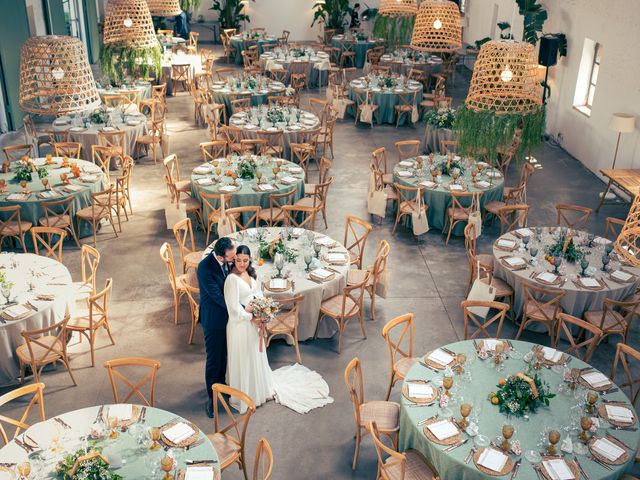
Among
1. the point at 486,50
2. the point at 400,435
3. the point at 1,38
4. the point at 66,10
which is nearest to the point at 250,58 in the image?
the point at 66,10

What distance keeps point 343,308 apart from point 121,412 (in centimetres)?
312

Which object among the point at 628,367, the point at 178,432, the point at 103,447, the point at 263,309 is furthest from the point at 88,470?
the point at 628,367

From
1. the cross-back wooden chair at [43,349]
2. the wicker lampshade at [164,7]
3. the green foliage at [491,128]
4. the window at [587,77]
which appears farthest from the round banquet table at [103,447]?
the window at [587,77]

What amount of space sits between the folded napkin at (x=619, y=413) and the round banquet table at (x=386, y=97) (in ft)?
39.6

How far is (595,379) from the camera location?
6.38 metres

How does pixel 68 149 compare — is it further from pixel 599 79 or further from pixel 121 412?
pixel 599 79

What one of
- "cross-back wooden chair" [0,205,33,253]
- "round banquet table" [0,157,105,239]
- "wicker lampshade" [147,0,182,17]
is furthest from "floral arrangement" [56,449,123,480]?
"wicker lampshade" [147,0,182,17]

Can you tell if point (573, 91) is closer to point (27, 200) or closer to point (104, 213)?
point (104, 213)

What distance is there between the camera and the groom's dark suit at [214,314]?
6.56m

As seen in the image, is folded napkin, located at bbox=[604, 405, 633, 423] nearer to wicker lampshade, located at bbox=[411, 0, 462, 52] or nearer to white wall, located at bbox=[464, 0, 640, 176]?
wicker lampshade, located at bbox=[411, 0, 462, 52]

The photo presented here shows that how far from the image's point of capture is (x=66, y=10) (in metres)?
20.7

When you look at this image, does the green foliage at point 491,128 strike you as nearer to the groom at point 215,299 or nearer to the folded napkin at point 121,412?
the groom at point 215,299

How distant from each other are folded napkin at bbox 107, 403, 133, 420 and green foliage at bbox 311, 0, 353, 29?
21711mm

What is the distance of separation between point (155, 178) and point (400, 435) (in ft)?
28.9
